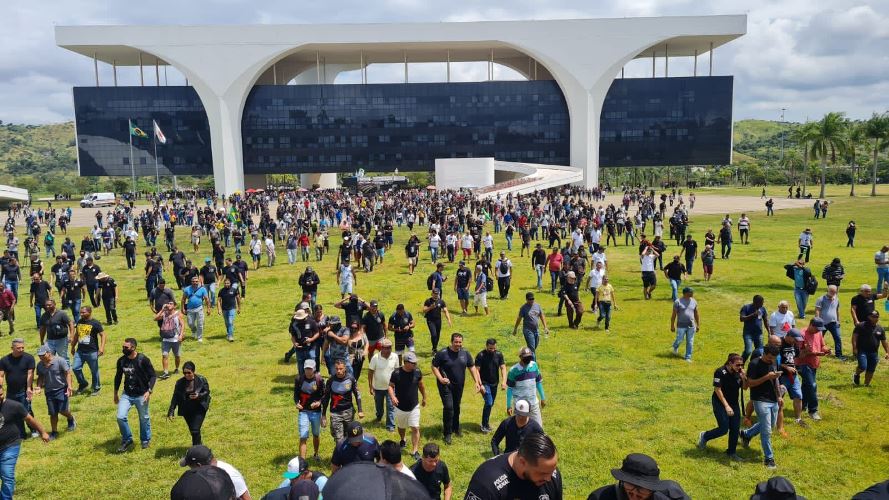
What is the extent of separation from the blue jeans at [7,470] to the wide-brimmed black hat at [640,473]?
6.24m

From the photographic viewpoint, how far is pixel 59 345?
10.3 metres

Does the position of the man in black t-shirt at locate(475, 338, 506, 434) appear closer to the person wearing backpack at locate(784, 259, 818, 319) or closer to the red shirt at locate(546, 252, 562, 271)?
the person wearing backpack at locate(784, 259, 818, 319)

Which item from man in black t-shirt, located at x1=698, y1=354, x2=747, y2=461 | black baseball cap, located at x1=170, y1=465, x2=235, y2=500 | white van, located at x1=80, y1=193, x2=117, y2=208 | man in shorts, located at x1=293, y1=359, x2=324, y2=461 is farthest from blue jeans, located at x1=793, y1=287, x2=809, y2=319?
white van, located at x1=80, y1=193, x2=117, y2=208

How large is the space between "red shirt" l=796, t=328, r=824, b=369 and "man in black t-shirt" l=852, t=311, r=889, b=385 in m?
0.98

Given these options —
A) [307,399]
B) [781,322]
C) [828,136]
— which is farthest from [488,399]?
[828,136]

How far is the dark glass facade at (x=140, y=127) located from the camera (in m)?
76.2

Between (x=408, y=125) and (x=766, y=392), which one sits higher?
(x=408, y=125)

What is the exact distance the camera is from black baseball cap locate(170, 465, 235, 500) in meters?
3.96

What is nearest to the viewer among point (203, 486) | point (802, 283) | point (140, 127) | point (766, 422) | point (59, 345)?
point (203, 486)

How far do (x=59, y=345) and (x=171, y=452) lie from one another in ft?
12.5

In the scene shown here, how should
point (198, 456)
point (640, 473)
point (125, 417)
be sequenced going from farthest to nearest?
point (125, 417) → point (198, 456) → point (640, 473)

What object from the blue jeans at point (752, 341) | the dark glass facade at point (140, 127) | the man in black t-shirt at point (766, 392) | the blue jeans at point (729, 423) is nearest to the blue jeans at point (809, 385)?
the man in black t-shirt at point (766, 392)

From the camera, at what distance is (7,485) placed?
6457 mm

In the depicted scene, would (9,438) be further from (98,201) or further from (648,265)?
(98,201)
